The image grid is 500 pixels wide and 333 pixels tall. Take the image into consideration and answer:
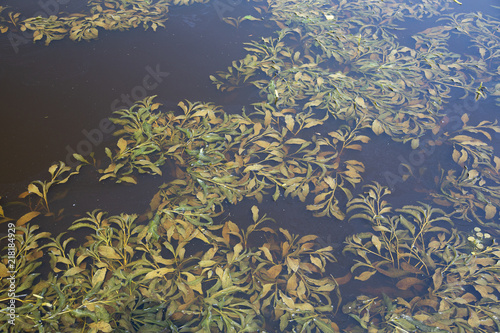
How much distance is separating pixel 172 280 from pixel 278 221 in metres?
0.57

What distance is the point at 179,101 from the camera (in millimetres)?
2035

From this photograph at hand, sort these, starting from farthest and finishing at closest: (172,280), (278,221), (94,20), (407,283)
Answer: (94,20)
(278,221)
(407,283)
(172,280)

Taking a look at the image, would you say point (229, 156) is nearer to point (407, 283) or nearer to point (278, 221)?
point (278, 221)

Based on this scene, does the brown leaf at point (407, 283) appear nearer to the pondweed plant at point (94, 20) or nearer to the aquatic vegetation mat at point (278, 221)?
the aquatic vegetation mat at point (278, 221)

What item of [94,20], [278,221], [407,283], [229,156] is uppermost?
[94,20]

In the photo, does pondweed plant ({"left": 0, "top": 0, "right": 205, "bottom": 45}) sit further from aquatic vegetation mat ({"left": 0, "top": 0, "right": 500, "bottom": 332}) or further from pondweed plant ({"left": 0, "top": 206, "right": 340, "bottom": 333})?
pondweed plant ({"left": 0, "top": 206, "right": 340, "bottom": 333})

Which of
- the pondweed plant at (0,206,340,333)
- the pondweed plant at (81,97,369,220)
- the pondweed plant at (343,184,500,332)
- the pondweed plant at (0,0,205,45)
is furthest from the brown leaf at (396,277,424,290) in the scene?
the pondweed plant at (0,0,205,45)

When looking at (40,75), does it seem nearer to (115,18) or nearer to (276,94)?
(115,18)

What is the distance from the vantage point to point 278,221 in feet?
5.39

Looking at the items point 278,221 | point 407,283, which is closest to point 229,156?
point 278,221

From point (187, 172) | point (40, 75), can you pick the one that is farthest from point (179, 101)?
point (40, 75)

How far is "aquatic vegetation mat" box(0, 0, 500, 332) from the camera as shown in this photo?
136 centimetres

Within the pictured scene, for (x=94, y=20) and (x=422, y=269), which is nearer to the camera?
(x=422, y=269)

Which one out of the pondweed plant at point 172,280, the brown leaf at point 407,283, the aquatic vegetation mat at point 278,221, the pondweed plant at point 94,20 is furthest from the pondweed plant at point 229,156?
the pondweed plant at point 94,20
